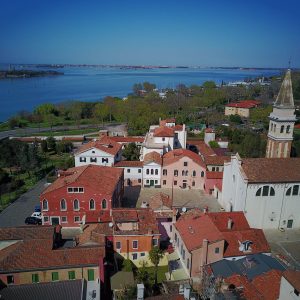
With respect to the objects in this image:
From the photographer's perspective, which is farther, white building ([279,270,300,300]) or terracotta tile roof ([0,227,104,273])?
terracotta tile roof ([0,227,104,273])

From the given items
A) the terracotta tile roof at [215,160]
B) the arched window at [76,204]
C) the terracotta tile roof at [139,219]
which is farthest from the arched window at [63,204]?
the terracotta tile roof at [215,160]

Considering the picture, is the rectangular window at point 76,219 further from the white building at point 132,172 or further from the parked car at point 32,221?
the white building at point 132,172

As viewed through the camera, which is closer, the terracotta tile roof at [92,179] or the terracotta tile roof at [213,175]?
the terracotta tile roof at [92,179]

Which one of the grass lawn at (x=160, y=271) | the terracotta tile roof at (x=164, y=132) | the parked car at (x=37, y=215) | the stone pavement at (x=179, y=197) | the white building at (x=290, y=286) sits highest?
the white building at (x=290, y=286)

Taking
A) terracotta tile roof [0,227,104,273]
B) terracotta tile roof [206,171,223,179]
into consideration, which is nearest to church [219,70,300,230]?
terracotta tile roof [206,171,223,179]

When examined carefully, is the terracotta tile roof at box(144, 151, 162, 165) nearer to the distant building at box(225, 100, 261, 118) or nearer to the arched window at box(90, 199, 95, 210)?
the arched window at box(90, 199, 95, 210)

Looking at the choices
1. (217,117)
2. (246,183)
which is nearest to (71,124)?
(217,117)
